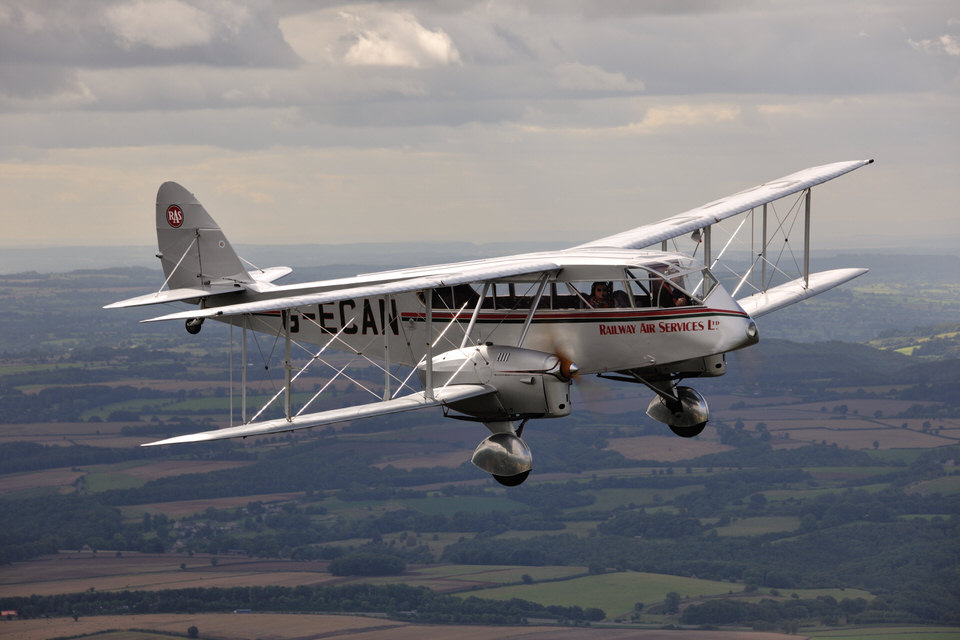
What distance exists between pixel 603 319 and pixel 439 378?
503 cm

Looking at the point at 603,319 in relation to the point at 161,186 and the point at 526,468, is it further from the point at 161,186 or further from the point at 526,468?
the point at 161,186

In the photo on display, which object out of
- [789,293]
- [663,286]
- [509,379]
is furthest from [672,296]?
[789,293]

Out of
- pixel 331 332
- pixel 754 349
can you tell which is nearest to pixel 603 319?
pixel 754 349

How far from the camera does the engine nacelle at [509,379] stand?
3472cm

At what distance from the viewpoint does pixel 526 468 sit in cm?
3550

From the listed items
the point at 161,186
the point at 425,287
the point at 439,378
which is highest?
the point at 161,186

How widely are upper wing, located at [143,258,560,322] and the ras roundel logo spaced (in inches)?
491

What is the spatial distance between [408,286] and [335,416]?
4093mm

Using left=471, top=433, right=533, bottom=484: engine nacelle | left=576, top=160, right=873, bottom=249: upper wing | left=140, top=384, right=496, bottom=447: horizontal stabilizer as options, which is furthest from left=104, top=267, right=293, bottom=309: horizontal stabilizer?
left=471, top=433, right=533, bottom=484: engine nacelle

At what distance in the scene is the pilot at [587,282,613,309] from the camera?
35844 mm

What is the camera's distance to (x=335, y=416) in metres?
32.6

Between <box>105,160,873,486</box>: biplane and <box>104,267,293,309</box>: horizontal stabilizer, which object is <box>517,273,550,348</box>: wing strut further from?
<box>104,267,293,309</box>: horizontal stabilizer

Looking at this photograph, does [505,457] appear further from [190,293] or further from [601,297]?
[190,293]

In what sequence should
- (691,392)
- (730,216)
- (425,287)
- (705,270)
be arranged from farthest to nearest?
(730,216) < (691,392) < (705,270) < (425,287)
